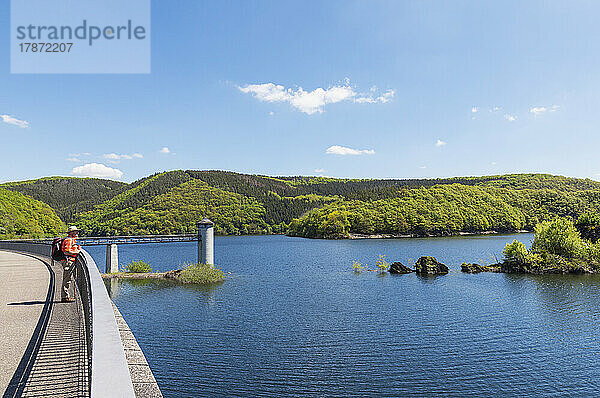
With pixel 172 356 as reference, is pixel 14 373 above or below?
above

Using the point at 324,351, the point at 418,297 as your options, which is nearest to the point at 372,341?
the point at 324,351

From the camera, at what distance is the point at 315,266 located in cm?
4988

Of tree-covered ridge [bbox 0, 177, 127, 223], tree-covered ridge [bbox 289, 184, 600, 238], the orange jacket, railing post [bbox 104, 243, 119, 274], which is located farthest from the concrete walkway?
tree-covered ridge [bbox 0, 177, 127, 223]

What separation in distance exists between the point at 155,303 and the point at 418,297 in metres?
17.3

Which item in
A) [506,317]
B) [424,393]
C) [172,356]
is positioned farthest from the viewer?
[506,317]

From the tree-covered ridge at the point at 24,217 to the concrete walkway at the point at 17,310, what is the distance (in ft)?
217

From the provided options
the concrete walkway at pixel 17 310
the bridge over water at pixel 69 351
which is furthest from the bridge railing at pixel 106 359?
the concrete walkway at pixel 17 310

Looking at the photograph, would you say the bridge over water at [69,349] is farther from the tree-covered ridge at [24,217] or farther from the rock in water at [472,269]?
the tree-covered ridge at [24,217]

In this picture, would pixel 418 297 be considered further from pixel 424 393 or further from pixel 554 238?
pixel 554 238

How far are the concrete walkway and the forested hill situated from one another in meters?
109

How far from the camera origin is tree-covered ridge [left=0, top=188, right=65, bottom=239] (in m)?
77.6

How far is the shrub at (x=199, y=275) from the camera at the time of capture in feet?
Result: 120

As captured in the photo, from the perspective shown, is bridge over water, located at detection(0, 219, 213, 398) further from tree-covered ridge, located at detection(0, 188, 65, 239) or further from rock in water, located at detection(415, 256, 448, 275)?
tree-covered ridge, located at detection(0, 188, 65, 239)

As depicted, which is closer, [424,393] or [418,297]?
[424,393]
